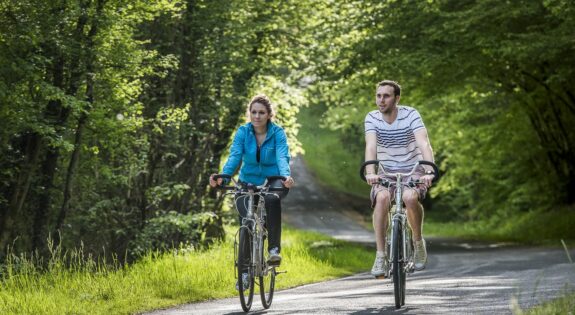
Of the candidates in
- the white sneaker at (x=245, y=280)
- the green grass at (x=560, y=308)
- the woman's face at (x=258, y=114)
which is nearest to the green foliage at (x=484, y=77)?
the woman's face at (x=258, y=114)

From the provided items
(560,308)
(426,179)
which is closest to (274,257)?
(426,179)

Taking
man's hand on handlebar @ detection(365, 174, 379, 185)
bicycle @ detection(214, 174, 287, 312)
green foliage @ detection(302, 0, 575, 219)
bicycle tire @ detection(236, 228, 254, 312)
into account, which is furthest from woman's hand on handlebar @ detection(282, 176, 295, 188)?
green foliage @ detection(302, 0, 575, 219)

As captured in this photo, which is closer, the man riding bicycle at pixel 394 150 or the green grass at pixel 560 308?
the green grass at pixel 560 308

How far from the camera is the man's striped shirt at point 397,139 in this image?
10.8 metres

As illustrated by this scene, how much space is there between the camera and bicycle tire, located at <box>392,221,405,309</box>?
1016 centimetres

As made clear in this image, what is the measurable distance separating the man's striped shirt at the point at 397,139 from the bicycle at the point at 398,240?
0.11 m

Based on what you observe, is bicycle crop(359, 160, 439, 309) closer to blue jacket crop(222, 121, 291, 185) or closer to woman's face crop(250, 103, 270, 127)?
blue jacket crop(222, 121, 291, 185)

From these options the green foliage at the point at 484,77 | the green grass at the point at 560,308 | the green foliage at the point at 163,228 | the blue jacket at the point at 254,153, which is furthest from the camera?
the green foliage at the point at 484,77

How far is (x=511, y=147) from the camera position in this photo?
35.3 metres

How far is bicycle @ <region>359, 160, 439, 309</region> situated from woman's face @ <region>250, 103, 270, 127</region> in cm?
109

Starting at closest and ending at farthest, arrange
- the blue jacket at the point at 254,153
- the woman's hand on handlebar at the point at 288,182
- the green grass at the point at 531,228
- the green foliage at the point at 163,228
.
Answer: the woman's hand on handlebar at the point at 288,182
the blue jacket at the point at 254,153
the green foliage at the point at 163,228
the green grass at the point at 531,228

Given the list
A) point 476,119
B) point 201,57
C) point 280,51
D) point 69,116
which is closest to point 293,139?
point 280,51

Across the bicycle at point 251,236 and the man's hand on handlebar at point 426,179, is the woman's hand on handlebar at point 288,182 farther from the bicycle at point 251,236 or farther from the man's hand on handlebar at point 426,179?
the man's hand on handlebar at point 426,179

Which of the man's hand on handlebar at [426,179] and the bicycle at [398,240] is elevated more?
the man's hand on handlebar at [426,179]
